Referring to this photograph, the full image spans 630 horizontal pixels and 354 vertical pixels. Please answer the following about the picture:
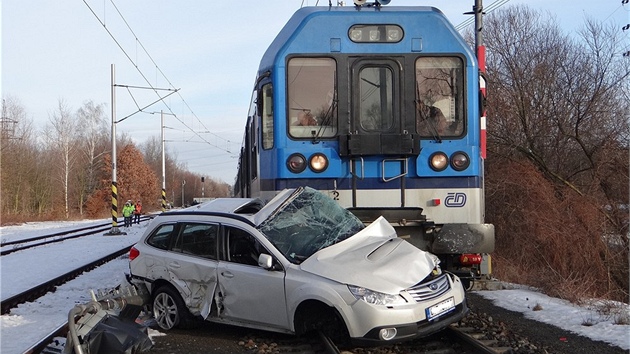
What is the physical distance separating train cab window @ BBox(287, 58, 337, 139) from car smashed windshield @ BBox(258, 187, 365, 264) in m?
0.97

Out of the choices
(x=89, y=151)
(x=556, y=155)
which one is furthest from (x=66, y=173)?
(x=556, y=155)

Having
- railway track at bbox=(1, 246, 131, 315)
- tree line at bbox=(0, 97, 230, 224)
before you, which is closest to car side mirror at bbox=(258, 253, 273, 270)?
railway track at bbox=(1, 246, 131, 315)

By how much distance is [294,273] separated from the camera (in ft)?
20.7

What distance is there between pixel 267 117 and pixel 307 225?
183 cm

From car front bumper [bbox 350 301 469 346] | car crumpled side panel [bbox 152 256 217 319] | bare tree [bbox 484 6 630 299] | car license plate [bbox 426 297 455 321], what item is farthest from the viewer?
bare tree [bbox 484 6 630 299]

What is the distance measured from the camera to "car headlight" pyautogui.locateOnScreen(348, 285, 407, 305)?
5.77 m

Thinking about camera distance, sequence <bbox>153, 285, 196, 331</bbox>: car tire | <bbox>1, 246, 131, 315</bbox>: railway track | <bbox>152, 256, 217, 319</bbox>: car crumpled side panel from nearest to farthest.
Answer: <bbox>152, 256, 217, 319</bbox>: car crumpled side panel
<bbox>153, 285, 196, 331</bbox>: car tire
<bbox>1, 246, 131, 315</bbox>: railway track

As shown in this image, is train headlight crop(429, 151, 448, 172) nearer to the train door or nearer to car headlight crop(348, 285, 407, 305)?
the train door

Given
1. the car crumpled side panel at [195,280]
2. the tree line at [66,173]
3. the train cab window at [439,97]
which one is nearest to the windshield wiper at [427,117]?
the train cab window at [439,97]

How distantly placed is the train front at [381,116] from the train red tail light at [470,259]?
0.05 feet

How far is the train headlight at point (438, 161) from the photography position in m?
7.95

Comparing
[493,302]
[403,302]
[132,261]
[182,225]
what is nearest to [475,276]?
[493,302]

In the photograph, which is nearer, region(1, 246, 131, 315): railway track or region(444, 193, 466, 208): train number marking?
region(444, 193, 466, 208): train number marking

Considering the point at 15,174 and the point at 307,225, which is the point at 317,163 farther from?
the point at 15,174
